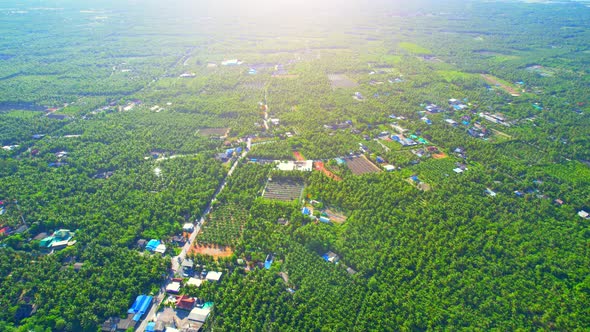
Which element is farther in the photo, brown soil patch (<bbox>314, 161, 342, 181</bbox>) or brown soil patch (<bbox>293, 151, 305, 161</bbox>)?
brown soil patch (<bbox>293, 151, 305, 161</bbox>)

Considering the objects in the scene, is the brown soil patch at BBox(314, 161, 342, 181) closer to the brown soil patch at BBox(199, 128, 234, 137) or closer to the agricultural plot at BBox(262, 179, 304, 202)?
the agricultural plot at BBox(262, 179, 304, 202)

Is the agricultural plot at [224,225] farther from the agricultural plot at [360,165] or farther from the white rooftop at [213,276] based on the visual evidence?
the agricultural plot at [360,165]

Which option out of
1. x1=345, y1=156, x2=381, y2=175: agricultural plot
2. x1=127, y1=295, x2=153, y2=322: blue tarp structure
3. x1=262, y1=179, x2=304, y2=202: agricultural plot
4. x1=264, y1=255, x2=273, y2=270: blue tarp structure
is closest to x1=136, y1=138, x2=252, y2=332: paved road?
x1=127, y1=295, x2=153, y2=322: blue tarp structure

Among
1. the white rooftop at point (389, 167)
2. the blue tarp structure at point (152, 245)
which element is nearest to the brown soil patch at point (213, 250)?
the blue tarp structure at point (152, 245)

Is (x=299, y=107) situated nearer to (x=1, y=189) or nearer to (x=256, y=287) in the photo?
(x=256, y=287)

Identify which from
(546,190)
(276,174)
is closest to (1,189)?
(276,174)

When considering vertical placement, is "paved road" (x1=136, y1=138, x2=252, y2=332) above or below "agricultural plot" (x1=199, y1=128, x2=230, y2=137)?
below
